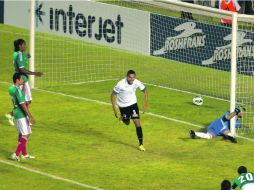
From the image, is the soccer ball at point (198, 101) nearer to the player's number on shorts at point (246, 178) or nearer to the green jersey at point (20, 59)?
the green jersey at point (20, 59)

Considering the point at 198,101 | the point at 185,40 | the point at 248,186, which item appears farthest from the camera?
the point at 185,40

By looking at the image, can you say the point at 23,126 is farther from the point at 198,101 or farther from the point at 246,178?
the point at 198,101

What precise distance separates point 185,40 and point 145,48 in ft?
6.24

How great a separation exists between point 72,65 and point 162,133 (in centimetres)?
1066

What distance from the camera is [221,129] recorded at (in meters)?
27.9

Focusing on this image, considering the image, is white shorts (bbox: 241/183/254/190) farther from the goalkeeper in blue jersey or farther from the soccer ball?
the soccer ball

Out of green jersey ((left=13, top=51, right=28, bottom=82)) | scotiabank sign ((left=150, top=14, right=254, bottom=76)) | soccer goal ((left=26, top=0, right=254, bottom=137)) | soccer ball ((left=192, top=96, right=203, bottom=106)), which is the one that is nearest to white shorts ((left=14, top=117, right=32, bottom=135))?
green jersey ((left=13, top=51, right=28, bottom=82))

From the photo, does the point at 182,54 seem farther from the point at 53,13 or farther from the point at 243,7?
the point at 243,7

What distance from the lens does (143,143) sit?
27.3 m

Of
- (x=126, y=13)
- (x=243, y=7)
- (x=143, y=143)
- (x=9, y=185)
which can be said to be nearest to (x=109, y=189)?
(x=9, y=185)

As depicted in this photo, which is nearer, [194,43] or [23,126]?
[23,126]

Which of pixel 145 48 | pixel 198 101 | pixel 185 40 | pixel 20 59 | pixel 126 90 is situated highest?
pixel 185 40

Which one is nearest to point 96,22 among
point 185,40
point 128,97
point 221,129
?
point 185,40

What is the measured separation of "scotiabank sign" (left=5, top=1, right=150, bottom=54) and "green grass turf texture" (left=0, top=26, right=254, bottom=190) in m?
6.01
